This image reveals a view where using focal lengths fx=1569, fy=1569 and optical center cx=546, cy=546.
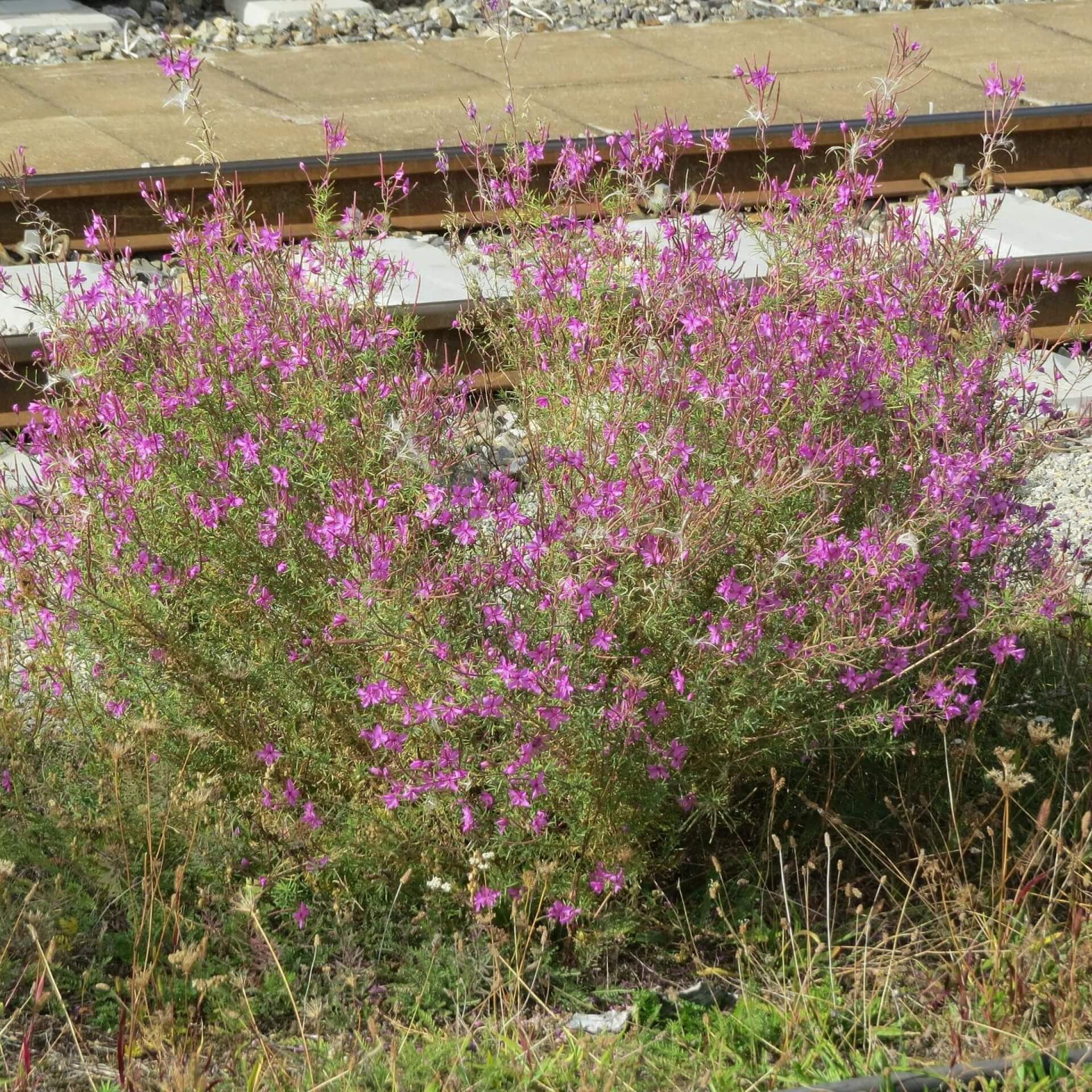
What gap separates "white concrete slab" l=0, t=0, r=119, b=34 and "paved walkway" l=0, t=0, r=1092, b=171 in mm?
817

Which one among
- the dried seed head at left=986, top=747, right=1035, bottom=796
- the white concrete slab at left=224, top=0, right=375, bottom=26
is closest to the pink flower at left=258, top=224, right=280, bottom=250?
the dried seed head at left=986, top=747, right=1035, bottom=796

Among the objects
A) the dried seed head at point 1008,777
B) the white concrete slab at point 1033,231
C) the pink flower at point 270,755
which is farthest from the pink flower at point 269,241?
the white concrete slab at point 1033,231

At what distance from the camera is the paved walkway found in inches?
313

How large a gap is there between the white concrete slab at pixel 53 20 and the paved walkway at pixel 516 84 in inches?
32.2

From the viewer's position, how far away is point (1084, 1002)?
3.18 meters

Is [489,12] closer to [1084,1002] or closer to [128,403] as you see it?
[128,403]

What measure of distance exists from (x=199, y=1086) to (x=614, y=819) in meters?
0.94

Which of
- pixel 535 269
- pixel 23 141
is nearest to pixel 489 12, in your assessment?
pixel 535 269

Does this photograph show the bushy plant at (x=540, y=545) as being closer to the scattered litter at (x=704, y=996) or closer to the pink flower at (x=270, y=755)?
the pink flower at (x=270, y=755)

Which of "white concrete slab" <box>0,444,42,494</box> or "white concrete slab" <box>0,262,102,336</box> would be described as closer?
"white concrete slab" <box>0,444,42,494</box>

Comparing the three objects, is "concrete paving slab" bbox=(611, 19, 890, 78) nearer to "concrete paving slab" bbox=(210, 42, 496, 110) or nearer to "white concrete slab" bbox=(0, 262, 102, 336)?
"concrete paving slab" bbox=(210, 42, 496, 110)

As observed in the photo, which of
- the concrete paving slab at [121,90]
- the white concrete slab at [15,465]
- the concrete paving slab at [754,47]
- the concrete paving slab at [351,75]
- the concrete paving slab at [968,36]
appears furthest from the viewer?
the concrete paving slab at [968,36]

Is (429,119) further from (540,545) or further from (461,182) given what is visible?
(540,545)

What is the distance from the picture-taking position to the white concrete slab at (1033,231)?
6.34 meters
